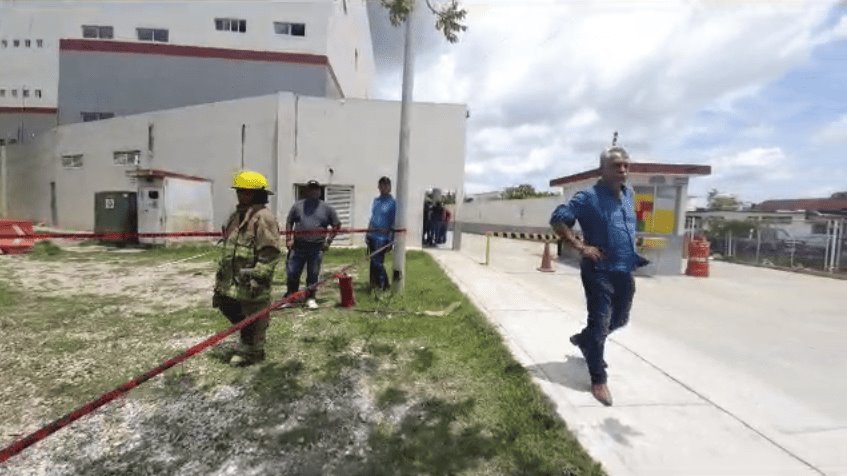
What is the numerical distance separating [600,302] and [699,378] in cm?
133

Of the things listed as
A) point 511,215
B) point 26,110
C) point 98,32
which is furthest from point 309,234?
point 26,110

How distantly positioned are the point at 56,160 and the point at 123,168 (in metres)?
4.86

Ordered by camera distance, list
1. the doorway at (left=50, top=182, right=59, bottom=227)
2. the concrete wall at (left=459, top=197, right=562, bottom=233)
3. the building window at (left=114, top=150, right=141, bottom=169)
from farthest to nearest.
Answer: the concrete wall at (left=459, top=197, right=562, bottom=233) → the doorway at (left=50, top=182, right=59, bottom=227) → the building window at (left=114, top=150, right=141, bottom=169)

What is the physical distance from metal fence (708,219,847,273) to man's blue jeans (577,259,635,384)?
41.1 feet

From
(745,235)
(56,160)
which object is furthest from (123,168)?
(745,235)

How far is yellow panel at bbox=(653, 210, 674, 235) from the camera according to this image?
10.3 m

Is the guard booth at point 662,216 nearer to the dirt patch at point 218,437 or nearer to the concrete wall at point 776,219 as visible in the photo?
the concrete wall at point 776,219

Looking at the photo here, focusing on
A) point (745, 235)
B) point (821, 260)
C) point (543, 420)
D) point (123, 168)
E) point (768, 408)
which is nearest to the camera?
point (543, 420)

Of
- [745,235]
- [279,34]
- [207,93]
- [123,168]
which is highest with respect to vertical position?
[279,34]

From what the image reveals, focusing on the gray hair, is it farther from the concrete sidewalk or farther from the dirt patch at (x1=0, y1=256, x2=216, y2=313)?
the dirt patch at (x1=0, y1=256, x2=216, y2=313)

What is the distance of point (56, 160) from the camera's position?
63.2 feet

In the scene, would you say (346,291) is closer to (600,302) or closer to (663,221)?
(600,302)

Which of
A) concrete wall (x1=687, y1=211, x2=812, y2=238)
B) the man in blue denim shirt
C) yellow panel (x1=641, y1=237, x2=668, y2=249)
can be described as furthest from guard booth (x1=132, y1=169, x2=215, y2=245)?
concrete wall (x1=687, y1=211, x2=812, y2=238)

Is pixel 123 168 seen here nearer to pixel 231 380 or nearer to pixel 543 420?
pixel 231 380
